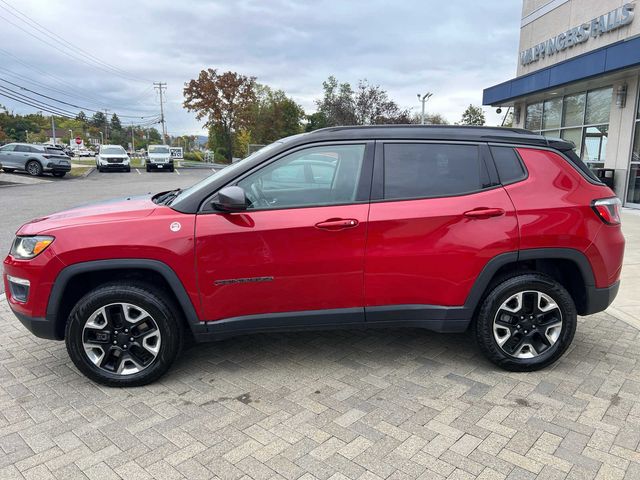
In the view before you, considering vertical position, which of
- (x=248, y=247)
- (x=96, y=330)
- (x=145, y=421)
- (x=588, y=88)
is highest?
(x=588, y=88)

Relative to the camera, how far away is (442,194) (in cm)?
327

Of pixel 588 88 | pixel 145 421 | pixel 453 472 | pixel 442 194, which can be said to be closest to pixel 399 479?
pixel 453 472

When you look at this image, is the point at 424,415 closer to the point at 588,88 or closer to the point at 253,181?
the point at 253,181

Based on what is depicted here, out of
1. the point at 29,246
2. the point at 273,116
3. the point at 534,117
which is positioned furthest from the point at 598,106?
the point at 273,116

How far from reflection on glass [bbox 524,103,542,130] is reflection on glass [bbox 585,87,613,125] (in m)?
2.84

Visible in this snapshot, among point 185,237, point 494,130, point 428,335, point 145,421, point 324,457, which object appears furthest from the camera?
point 428,335

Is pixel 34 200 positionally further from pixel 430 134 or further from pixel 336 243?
pixel 430 134

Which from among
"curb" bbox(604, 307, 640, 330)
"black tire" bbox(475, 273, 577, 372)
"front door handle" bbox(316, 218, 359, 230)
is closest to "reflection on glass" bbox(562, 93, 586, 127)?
"curb" bbox(604, 307, 640, 330)

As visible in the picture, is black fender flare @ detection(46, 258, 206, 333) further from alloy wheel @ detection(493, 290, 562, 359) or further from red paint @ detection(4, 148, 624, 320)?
alloy wheel @ detection(493, 290, 562, 359)

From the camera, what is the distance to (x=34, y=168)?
24359mm

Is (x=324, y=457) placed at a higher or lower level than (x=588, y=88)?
lower

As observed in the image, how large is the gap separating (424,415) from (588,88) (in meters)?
14.1

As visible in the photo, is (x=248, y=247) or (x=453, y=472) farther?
(x=248, y=247)

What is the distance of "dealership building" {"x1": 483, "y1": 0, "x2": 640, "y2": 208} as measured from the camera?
1179 centimetres
